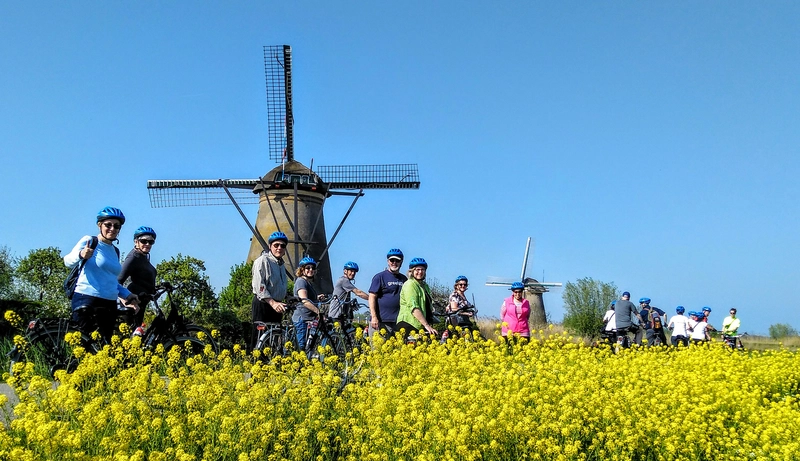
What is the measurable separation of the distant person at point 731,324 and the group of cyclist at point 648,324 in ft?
4.50

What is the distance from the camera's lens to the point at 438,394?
4.89 meters

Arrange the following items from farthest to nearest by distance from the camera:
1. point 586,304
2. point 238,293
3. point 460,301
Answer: point 586,304
point 238,293
point 460,301

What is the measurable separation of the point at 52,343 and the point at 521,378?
13.2 ft

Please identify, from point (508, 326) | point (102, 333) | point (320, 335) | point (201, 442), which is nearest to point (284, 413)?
point (201, 442)

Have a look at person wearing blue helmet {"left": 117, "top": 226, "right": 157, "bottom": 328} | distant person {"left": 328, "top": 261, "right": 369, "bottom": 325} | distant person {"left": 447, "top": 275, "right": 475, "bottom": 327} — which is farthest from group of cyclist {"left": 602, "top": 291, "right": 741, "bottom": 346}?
person wearing blue helmet {"left": 117, "top": 226, "right": 157, "bottom": 328}

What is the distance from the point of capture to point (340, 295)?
30.9 ft

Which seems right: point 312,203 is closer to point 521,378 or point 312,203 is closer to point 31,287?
point 31,287

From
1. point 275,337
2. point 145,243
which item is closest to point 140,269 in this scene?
point 145,243

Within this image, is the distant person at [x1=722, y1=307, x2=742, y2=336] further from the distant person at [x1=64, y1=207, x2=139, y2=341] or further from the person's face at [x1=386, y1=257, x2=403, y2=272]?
the distant person at [x1=64, y1=207, x2=139, y2=341]

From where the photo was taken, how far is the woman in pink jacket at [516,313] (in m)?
9.98

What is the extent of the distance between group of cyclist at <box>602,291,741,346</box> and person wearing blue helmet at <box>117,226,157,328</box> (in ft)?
35.9

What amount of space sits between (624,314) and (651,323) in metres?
1.13

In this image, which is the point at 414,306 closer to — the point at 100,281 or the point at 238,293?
the point at 100,281

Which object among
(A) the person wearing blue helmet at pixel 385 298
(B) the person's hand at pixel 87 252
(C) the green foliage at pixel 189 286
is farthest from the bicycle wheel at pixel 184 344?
(C) the green foliage at pixel 189 286
